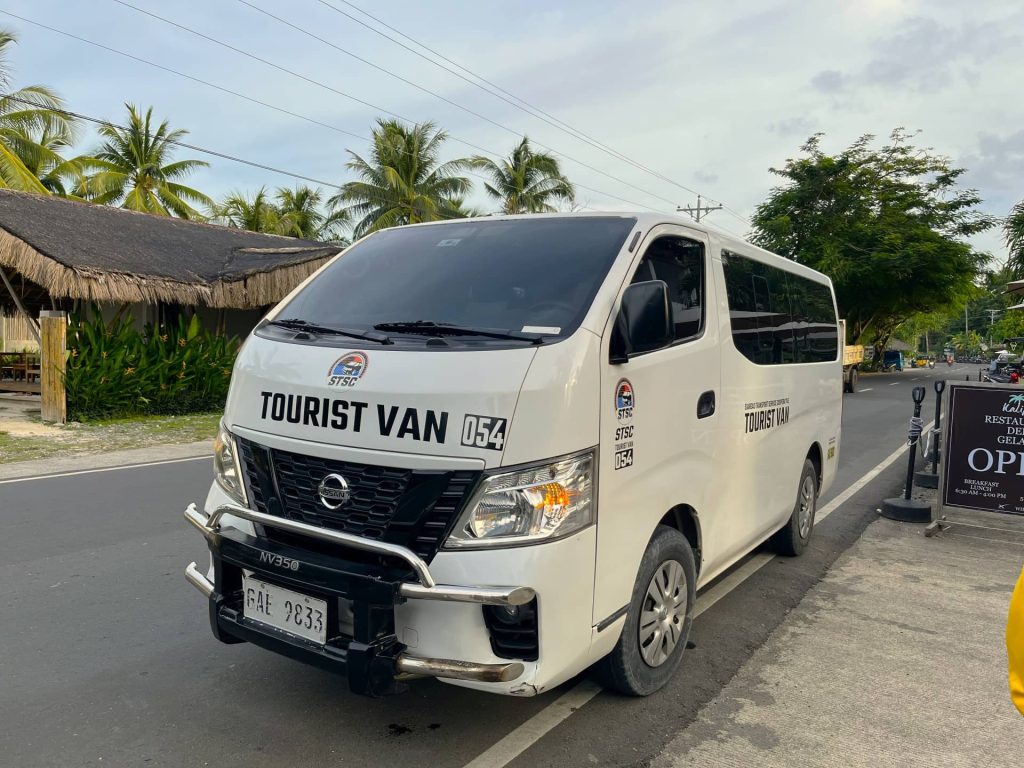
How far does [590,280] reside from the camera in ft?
10.7

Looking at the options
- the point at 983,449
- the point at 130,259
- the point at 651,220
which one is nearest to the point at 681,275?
the point at 651,220

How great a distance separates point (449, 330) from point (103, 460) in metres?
8.79

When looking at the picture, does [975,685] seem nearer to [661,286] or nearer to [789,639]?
[789,639]

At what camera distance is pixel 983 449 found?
22.0 feet

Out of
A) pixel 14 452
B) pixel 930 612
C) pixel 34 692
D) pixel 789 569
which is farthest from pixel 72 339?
pixel 930 612

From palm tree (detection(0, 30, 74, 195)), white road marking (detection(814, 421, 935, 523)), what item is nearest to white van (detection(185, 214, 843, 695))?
white road marking (detection(814, 421, 935, 523))

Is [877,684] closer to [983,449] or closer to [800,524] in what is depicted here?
[800,524]

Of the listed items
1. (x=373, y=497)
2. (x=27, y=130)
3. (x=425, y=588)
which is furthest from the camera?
(x=27, y=130)

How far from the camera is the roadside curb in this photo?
9.31 m

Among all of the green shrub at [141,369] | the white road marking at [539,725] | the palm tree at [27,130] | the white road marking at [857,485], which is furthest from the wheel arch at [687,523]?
the palm tree at [27,130]

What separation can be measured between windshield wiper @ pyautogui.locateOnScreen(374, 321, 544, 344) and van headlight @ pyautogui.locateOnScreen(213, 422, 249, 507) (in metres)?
0.81

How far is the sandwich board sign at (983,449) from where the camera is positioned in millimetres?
6559

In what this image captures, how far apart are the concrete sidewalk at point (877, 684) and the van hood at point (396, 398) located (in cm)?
153

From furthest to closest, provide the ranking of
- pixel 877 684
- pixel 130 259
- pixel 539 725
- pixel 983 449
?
pixel 130 259
pixel 983 449
pixel 877 684
pixel 539 725
